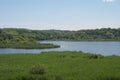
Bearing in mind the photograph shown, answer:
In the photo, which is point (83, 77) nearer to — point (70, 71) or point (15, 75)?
point (70, 71)

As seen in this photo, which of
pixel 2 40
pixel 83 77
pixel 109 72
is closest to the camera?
pixel 83 77

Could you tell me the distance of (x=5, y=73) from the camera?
89.1ft

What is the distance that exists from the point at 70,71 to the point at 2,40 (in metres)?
107

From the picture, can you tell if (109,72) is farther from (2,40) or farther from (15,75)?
(2,40)

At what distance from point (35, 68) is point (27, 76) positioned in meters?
1.88

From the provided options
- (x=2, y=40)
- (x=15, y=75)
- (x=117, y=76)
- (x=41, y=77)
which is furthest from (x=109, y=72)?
(x=2, y=40)

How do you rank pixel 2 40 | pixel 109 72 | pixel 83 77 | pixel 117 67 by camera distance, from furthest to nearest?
1. pixel 2 40
2. pixel 117 67
3. pixel 109 72
4. pixel 83 77

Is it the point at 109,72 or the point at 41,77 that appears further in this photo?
the point at 109,72

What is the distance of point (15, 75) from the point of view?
2520 cm

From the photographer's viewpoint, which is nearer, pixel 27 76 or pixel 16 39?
pixel 27 76

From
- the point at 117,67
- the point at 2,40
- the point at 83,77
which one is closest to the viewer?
the point at 83,77

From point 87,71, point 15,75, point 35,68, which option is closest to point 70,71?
point 87,71

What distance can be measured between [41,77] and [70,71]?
12.7 ft

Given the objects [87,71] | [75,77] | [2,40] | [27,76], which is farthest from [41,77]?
[2,40]
